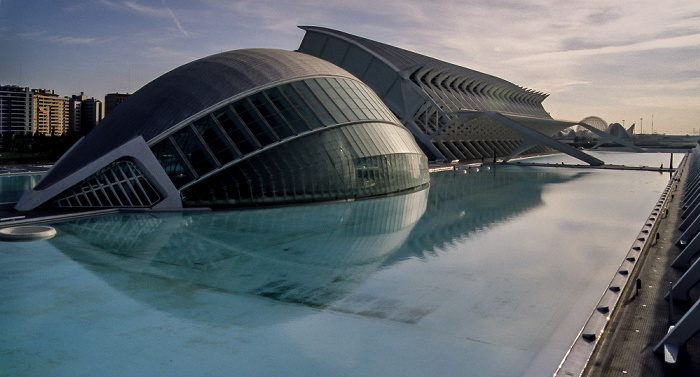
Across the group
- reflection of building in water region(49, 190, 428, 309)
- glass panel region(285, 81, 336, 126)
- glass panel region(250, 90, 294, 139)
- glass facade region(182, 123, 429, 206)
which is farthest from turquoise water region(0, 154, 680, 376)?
glass panel region(285, 81, 336, 126)

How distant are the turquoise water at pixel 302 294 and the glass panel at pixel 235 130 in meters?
3.37

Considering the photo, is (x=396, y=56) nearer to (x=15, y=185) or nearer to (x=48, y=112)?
(x=15, y=185)

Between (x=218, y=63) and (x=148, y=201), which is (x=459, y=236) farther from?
(x=218, y=63)

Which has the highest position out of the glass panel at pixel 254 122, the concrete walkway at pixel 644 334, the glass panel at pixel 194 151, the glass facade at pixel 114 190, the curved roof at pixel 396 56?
the curved roof at pixel 396 56

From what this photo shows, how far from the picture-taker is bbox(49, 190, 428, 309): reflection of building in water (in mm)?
10359

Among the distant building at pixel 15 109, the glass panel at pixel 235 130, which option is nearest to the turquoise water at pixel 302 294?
the glass panel at pixel 235 130

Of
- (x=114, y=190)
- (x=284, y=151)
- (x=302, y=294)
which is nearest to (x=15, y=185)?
(x=114, y=190)

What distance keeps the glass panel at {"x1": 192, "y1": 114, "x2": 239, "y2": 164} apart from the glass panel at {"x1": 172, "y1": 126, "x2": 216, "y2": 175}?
10.9 inches

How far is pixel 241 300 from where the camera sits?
30.3 ft

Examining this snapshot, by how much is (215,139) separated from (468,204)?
10.5 meters

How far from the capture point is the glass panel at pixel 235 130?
809 inches

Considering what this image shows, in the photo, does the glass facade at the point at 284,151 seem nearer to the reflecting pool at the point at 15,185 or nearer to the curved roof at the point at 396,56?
the reflecting pool at the point at 15,185

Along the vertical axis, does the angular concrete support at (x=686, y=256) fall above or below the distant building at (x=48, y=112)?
below

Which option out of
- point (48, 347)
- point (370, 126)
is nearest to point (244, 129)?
point (370, 126)
